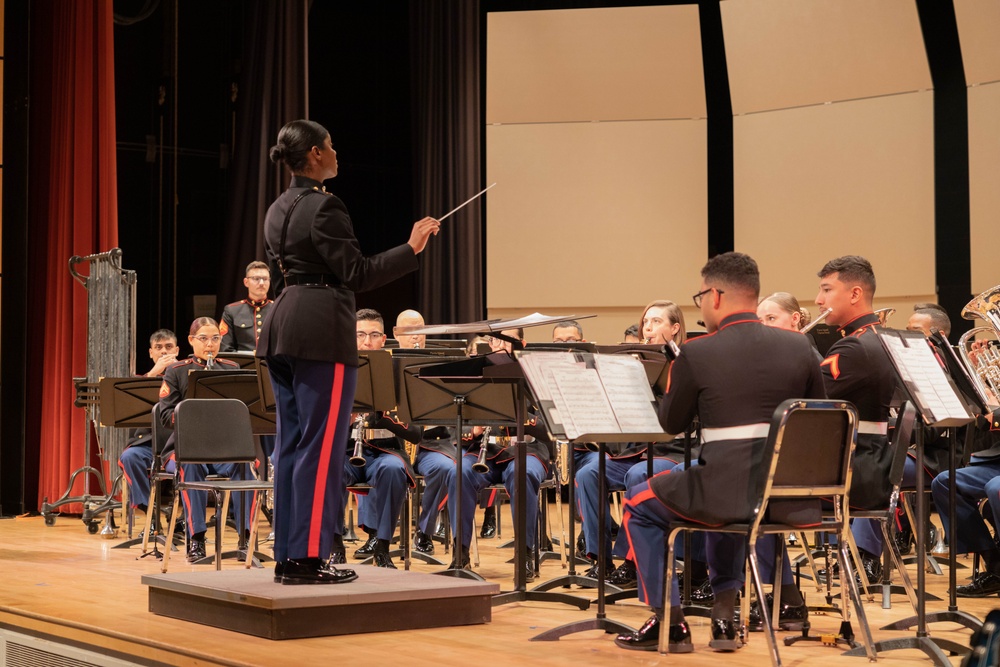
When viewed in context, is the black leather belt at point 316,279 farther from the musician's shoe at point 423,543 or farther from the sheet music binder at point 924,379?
the musician's shoe at point 423,543

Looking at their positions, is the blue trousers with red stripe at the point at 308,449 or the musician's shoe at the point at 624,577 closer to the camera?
the blue trousers with red stripe at the point at 308,449

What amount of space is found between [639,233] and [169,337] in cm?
381

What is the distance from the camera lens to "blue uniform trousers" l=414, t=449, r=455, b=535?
560cm

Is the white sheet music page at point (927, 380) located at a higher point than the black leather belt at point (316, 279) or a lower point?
lower

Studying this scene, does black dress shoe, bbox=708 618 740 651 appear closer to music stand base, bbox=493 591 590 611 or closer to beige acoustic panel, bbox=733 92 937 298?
music stand base, bbox=493 591 590 611

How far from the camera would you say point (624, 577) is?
15.9ft

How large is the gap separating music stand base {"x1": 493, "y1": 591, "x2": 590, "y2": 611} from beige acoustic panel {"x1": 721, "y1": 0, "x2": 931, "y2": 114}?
222 inches

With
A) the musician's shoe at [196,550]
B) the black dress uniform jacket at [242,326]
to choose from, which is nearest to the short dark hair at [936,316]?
the musician's shoe at [196,550]

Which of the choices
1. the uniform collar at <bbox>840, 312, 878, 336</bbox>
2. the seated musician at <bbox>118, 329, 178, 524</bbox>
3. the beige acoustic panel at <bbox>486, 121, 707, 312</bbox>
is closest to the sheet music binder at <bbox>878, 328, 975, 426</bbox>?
the uniform collar at <bbox>840, 312, 878, 336</bbox>

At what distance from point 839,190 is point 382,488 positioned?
15.4 feet

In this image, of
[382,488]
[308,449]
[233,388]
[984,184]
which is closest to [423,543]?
[382,488]

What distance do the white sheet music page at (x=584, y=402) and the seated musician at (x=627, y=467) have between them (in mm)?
1508

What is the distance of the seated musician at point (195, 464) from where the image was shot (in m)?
5.70

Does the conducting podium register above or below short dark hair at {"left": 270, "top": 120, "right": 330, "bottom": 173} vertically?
below
